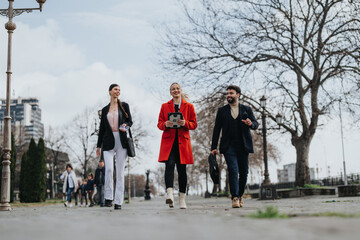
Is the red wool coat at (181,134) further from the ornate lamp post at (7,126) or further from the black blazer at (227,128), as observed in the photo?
the ornate lamp post at (7,126)

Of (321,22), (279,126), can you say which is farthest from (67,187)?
(321,22)

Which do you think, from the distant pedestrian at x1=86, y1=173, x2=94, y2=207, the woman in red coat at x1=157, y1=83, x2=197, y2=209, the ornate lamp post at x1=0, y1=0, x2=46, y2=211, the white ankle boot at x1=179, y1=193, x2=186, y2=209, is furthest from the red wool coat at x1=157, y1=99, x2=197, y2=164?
the distant pedestrian at x1=86, y1=173, x2=94, y2=207

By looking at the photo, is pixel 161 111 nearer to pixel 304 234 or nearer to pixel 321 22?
pixel 304 234

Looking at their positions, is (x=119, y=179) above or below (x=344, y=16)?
below

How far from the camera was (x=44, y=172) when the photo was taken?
3931 centimetres

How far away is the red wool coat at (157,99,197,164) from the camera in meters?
7.45

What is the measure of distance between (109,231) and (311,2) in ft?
62.4

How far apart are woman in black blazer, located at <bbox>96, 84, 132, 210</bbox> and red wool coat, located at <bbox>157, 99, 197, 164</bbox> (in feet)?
2.05

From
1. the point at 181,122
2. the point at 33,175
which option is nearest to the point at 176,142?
the point at 181,122

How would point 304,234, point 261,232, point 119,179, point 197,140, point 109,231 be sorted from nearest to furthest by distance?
point 304,234
point 261,232
point 109,231
point 119,179
point 197,140

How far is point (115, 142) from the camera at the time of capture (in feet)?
24.3

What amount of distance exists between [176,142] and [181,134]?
0.17 metres

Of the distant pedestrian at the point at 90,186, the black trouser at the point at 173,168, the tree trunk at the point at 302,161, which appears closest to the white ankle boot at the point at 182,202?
the black trouser at the point at 173,168

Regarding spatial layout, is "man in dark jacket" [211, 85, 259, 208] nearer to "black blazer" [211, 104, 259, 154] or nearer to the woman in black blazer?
"black blazer" [211, 104, 259, 154]
